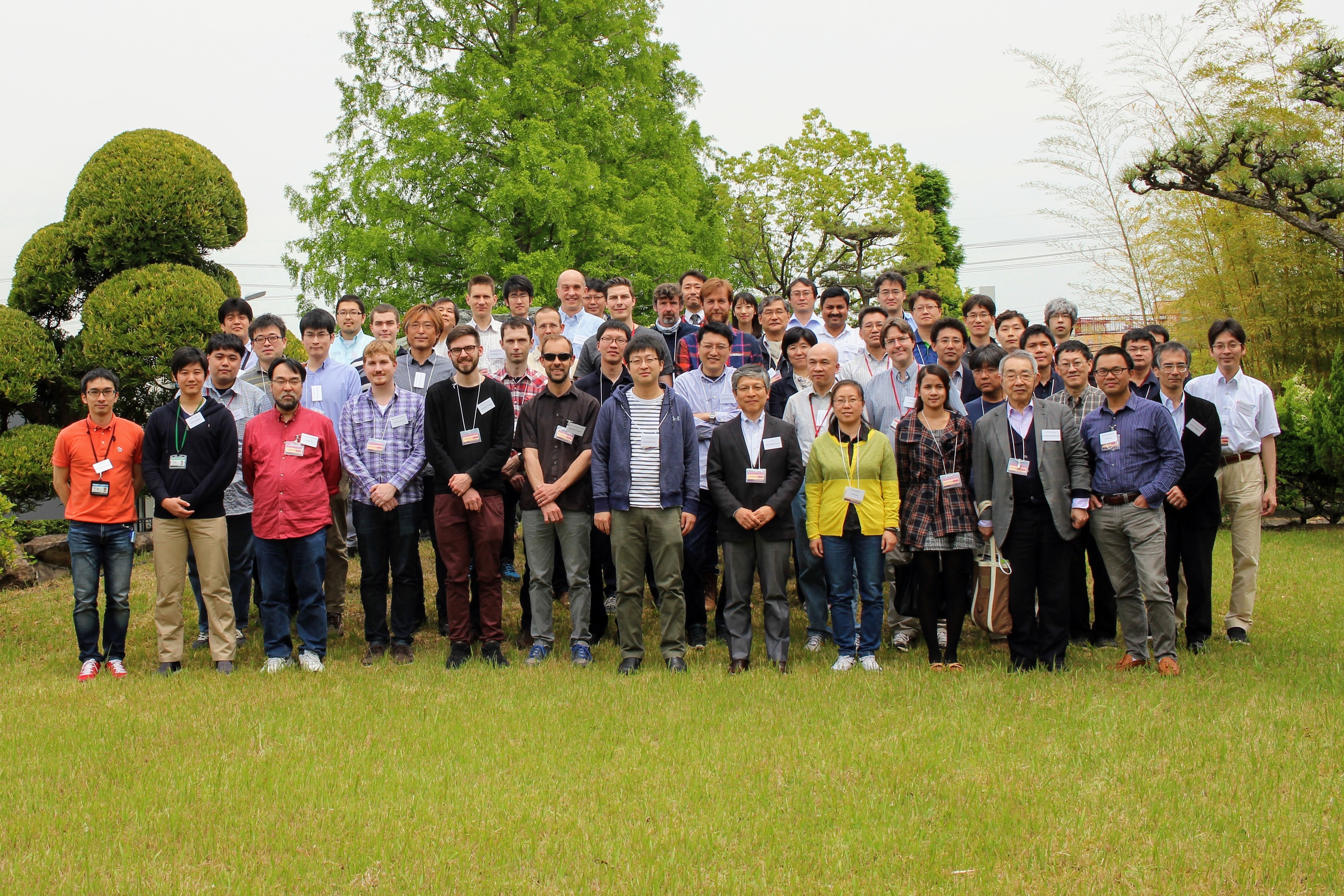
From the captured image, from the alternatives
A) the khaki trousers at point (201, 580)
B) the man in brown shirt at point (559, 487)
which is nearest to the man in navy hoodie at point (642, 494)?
the man in brown shirt at point (559, 487)

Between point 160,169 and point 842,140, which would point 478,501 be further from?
point 842,140

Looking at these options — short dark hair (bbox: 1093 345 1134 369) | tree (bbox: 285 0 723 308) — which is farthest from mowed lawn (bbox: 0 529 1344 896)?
tree (bbox: 285 0 723 308)

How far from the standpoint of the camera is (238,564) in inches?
294

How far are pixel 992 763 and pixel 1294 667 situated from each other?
3155 millimetres

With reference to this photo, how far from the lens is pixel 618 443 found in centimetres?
684

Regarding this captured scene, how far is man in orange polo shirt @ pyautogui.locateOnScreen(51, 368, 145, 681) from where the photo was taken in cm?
683

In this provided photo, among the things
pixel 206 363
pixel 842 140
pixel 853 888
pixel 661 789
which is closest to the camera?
pixel 853 888

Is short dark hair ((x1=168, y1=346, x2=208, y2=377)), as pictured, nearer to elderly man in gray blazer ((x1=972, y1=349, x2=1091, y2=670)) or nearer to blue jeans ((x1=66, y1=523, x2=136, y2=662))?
blue jeans ((x1=66, y1=523, x2=136, y2=662))

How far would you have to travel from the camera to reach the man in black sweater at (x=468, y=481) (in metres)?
6.94

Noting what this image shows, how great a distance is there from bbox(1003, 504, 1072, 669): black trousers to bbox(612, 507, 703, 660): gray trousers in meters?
2.16

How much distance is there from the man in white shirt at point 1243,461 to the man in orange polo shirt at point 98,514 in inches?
307

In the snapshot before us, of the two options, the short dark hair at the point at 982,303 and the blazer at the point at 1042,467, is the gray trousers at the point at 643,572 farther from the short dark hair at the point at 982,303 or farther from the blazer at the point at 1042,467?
the short dark hair at the point at 982,303

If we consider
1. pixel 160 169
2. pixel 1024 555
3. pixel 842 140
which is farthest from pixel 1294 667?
pixel 842 140

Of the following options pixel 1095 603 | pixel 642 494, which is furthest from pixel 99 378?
pixel 1095 603
